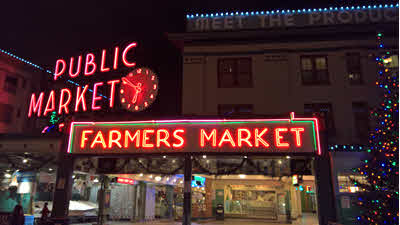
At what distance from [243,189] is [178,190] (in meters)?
7.88

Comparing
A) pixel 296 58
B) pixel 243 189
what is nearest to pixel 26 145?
pixel 296 58

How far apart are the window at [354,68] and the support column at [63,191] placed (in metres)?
17.1

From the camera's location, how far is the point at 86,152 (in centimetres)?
1455

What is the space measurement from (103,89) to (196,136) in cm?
919

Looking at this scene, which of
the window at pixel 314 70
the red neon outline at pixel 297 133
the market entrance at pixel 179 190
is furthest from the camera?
the window at pixel 314 70

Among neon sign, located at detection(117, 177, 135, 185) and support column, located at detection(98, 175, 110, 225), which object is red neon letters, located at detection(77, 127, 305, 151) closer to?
support column, located at detection(98, 175, 110, 225)

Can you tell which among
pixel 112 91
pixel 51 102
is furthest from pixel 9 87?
pixel 112 91

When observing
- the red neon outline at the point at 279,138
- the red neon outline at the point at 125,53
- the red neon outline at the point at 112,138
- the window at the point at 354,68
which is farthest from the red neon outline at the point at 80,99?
the window at the point at 354,68

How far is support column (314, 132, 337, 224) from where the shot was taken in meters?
12.4

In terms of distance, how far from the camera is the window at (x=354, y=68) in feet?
65.7

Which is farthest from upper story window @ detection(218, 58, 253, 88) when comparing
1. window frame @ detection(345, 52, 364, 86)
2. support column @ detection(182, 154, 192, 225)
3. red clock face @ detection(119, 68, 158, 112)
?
support column @ detection(182, 154, 192, 225)

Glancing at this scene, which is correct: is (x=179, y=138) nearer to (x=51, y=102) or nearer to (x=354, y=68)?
(x=51, y=102)

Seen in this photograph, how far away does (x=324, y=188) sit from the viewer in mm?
12781

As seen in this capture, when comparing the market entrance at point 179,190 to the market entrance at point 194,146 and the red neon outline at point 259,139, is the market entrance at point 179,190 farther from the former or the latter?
the red neon outline at point 259,139
